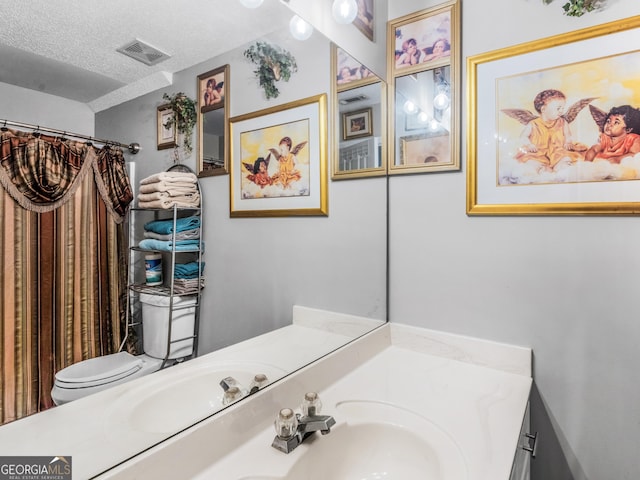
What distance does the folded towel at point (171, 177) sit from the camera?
719mm

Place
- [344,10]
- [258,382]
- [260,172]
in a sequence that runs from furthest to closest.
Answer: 1. [344,10]
2. [260,172]
3. [258,382]

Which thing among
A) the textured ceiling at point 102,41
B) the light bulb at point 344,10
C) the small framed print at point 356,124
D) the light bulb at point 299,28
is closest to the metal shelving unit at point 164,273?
the textured ceiling at point 102,41

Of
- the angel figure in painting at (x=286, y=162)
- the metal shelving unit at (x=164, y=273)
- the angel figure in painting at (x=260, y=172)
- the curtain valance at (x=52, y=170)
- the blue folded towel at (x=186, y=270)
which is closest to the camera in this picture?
the curtain valance at (x=52, y=170)

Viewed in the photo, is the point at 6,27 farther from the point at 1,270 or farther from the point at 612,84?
the point at 612,84

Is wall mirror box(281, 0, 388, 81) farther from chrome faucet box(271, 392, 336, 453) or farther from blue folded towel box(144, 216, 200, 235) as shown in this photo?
chrome faucet box(271, 392, 336, 453)

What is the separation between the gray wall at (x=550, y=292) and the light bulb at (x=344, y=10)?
0.30m

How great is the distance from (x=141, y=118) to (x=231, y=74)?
309 millimetres

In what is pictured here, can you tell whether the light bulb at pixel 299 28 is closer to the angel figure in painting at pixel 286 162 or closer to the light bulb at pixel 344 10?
the light bulb at pixel 344 10

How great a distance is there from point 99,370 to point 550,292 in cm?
129

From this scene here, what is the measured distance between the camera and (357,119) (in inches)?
55.6

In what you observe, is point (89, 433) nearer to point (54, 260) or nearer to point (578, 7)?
point (54, 260)

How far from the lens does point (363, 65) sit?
1396 millimetres

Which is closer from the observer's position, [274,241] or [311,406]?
[311,406]

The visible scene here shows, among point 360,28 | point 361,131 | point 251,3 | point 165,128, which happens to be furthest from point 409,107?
point 165,128
